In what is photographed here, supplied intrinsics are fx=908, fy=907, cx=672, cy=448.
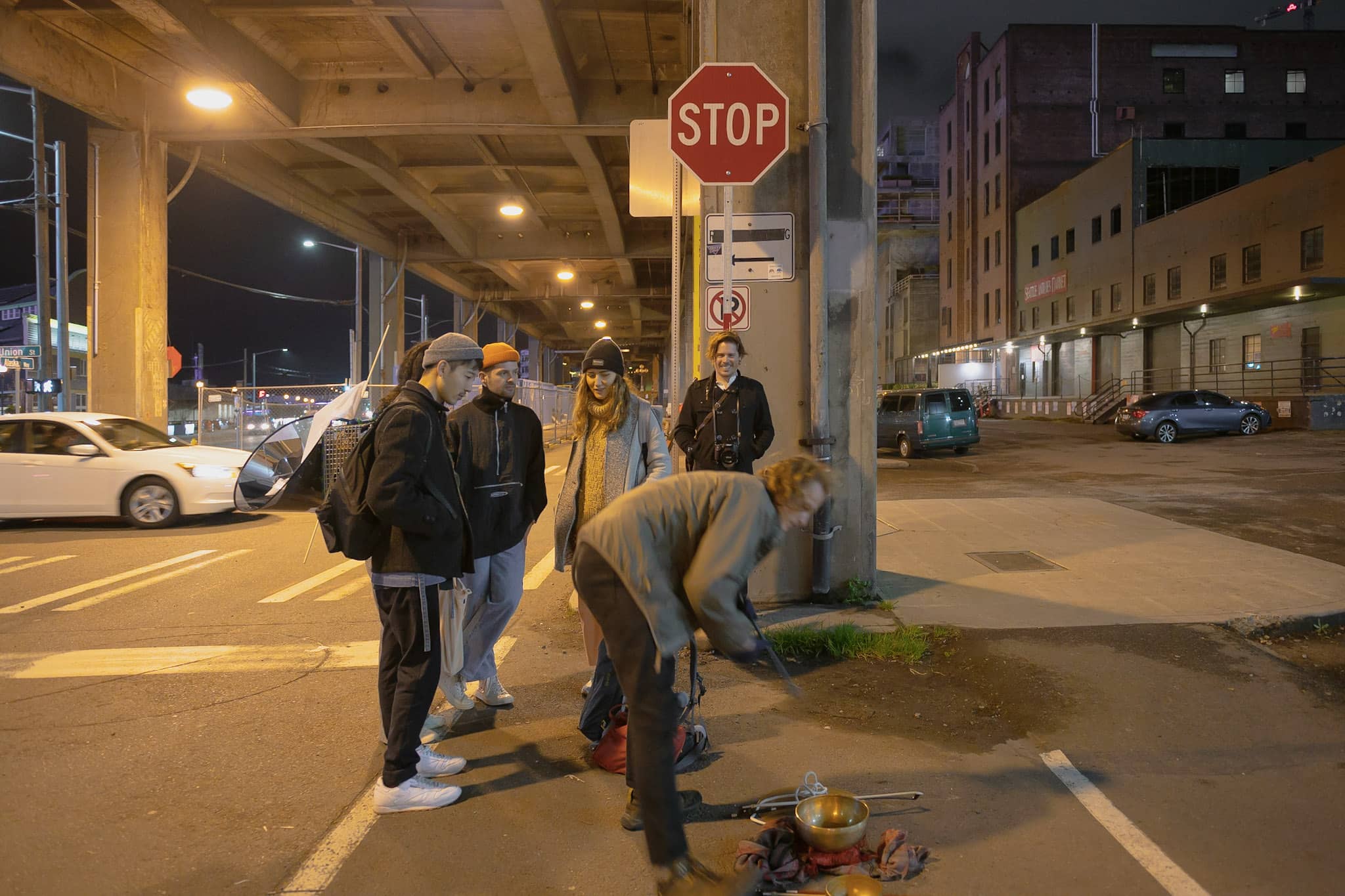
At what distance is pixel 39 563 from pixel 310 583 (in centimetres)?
335

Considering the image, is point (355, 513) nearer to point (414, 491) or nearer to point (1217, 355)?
point (414, 491)

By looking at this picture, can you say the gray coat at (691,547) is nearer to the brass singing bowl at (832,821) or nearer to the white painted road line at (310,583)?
the brass singing bowl at (832,821)

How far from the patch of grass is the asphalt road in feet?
0.60

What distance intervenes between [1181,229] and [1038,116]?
17.6m

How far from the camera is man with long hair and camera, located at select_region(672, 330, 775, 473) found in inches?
231

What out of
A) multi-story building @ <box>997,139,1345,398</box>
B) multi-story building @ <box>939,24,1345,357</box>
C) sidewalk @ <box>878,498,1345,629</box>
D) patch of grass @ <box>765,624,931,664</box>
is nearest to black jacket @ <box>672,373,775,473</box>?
patch of grass @ <box>765,624,931,664</box>

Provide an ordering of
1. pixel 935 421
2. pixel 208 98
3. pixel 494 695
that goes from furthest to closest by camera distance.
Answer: pixel 935 421
pixel 208 98
pixel 494 695

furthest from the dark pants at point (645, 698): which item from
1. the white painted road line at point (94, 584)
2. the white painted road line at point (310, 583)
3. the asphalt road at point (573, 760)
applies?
the white painted road line at point (94, 584)

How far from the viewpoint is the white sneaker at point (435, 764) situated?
3.90m

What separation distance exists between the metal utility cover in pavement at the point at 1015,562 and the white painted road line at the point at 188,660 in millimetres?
5210

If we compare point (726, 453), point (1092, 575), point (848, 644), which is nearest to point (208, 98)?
point (726, 453)

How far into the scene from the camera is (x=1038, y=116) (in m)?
51.6

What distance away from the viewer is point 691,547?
2916 mm

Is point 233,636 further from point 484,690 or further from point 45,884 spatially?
point 45,884
